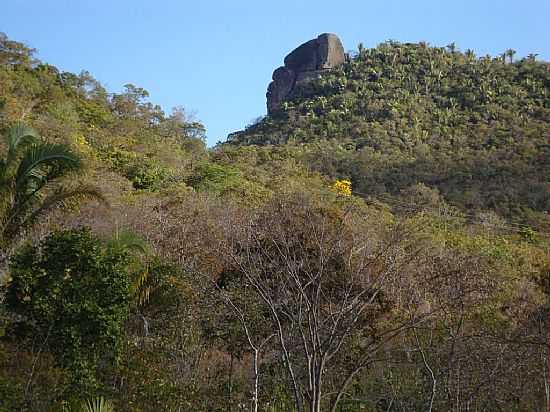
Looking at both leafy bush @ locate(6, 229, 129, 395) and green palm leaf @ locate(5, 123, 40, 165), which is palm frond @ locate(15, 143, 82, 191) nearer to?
green palm leaf @ locate(5, 123, 40, 165)

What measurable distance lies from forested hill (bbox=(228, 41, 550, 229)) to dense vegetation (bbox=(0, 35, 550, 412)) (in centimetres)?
21

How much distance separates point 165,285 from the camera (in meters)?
9.94

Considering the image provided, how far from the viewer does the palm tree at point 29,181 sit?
8977 millimetres

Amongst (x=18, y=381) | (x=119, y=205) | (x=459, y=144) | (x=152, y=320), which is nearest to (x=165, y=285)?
(x=152, y=320)

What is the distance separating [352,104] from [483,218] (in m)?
20.6

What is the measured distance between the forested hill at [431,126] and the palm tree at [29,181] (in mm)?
20238

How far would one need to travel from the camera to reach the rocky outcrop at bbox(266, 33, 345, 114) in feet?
188

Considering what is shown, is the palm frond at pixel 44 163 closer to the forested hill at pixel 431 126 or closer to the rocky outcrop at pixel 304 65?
the forested hill at pixel 431 126

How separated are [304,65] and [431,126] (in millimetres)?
22174

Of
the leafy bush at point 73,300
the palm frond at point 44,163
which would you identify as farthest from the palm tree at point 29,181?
the leafy bush at point 73,300

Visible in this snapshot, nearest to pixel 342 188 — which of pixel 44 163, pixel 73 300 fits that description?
pixel 44 163

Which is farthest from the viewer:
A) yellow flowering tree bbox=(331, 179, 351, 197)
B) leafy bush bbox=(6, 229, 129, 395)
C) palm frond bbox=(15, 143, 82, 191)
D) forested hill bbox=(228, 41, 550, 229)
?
forested hill bbox=(228, 41, 550, 229)

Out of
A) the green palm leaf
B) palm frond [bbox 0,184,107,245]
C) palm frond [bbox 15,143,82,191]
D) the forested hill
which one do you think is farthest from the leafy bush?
the forested hill

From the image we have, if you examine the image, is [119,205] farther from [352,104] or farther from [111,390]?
[352,104]
